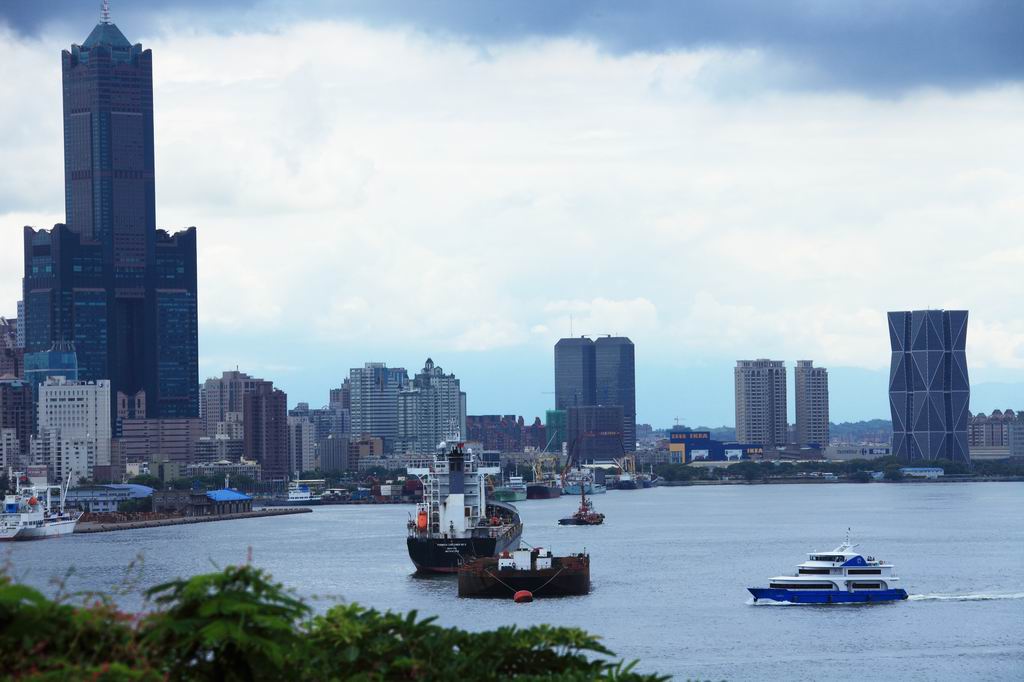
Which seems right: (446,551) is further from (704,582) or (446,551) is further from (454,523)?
(704,582)

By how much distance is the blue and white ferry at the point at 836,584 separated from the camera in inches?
2842

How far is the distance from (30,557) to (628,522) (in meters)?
64.8

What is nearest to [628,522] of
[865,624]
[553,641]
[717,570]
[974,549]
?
[974,549]

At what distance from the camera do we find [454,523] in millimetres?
91250

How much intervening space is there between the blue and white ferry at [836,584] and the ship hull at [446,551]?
18587mm

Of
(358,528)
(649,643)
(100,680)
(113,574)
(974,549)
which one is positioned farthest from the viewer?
(358,528)

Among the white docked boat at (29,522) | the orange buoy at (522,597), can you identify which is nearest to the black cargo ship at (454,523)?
the orange buoy at (522,597)

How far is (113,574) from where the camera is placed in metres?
94.4

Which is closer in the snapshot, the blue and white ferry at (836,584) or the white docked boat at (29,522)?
the blue and white ferry at (836,584)

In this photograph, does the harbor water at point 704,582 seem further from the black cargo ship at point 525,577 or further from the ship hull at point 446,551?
the ship hull at point 446,551

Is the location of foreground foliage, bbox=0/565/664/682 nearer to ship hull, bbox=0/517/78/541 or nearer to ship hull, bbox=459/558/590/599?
ship hull, bbox=459/558/590/599

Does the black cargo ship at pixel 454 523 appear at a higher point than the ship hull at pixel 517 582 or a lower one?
higher

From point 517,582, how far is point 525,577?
469 millimetres

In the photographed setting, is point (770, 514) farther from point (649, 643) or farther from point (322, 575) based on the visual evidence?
point (649, 643)
